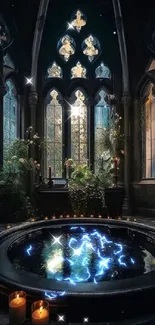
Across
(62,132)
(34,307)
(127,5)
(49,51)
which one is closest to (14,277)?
(34,307)

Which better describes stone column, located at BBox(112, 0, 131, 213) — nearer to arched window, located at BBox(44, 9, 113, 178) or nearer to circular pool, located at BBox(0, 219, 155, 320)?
arched window, located at BBox(44, 9, 113, 178)

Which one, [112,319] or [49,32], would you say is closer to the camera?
[112,319]

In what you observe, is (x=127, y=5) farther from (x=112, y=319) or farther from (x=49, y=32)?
(x=112, y=319)

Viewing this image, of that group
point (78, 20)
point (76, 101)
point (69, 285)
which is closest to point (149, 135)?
point (76, 101)

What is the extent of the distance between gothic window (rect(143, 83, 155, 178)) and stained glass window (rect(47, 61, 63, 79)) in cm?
253

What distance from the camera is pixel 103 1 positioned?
24.4 feet

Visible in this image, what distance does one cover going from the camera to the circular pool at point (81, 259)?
171 cm

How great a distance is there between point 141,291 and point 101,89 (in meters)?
6.47

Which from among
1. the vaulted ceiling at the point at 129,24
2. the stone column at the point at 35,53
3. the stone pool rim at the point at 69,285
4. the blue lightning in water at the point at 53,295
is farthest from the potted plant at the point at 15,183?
the blue lightning in water at the point at 53,295

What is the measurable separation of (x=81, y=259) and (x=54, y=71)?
235 inches

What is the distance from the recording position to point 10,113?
6.83 m

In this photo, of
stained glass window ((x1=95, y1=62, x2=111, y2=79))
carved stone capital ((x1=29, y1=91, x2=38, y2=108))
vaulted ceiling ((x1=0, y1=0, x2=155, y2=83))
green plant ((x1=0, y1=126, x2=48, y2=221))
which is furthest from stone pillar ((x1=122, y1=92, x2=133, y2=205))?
carved stone capital ((x1=29, y1=91, x2=38, y2=108))

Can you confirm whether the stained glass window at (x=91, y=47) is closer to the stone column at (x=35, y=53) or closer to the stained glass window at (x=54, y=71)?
the stained glass window at (x=54, y=71)

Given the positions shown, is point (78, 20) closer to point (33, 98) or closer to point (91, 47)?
point (91, 47)
